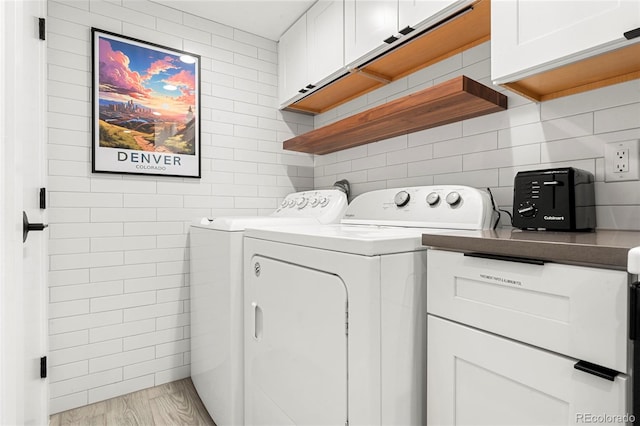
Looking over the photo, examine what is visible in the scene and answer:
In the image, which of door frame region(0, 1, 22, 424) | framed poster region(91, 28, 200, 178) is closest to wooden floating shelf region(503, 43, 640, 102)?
door frame region(0, 1, 22, 424)

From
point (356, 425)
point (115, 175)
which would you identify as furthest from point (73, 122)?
point (356, 425)

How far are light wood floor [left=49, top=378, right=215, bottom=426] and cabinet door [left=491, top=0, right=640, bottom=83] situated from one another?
7.28 ft

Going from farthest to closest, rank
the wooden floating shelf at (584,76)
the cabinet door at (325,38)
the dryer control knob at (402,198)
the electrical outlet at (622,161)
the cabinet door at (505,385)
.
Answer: the cabinet door at (325,38) < the dryer control knob at (402,198) < the electrical outlet at (622,161) < the wooden floating shelf at (584,76) < the cabinet door at (505,385)

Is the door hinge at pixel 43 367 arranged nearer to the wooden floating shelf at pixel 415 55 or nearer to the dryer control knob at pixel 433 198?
the dryer control knob at pixel 433 198

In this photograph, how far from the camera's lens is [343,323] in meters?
1.06

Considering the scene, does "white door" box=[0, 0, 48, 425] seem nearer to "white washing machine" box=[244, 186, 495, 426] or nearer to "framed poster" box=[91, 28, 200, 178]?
"white washing machine" box=[244, 186, 495, 426]

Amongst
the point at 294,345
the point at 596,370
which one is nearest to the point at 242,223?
the point at 294,345

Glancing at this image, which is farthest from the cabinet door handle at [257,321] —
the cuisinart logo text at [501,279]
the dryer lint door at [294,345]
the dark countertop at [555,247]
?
the cuisinart logo text at [501,279]

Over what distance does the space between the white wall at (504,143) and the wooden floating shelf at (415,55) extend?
49 mm

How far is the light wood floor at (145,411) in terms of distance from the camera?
189cm

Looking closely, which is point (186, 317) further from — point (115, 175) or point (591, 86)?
point (591, 86)

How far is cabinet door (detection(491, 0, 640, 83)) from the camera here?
99cm

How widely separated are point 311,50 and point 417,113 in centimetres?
99

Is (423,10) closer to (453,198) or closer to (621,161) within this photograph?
(453,198)
